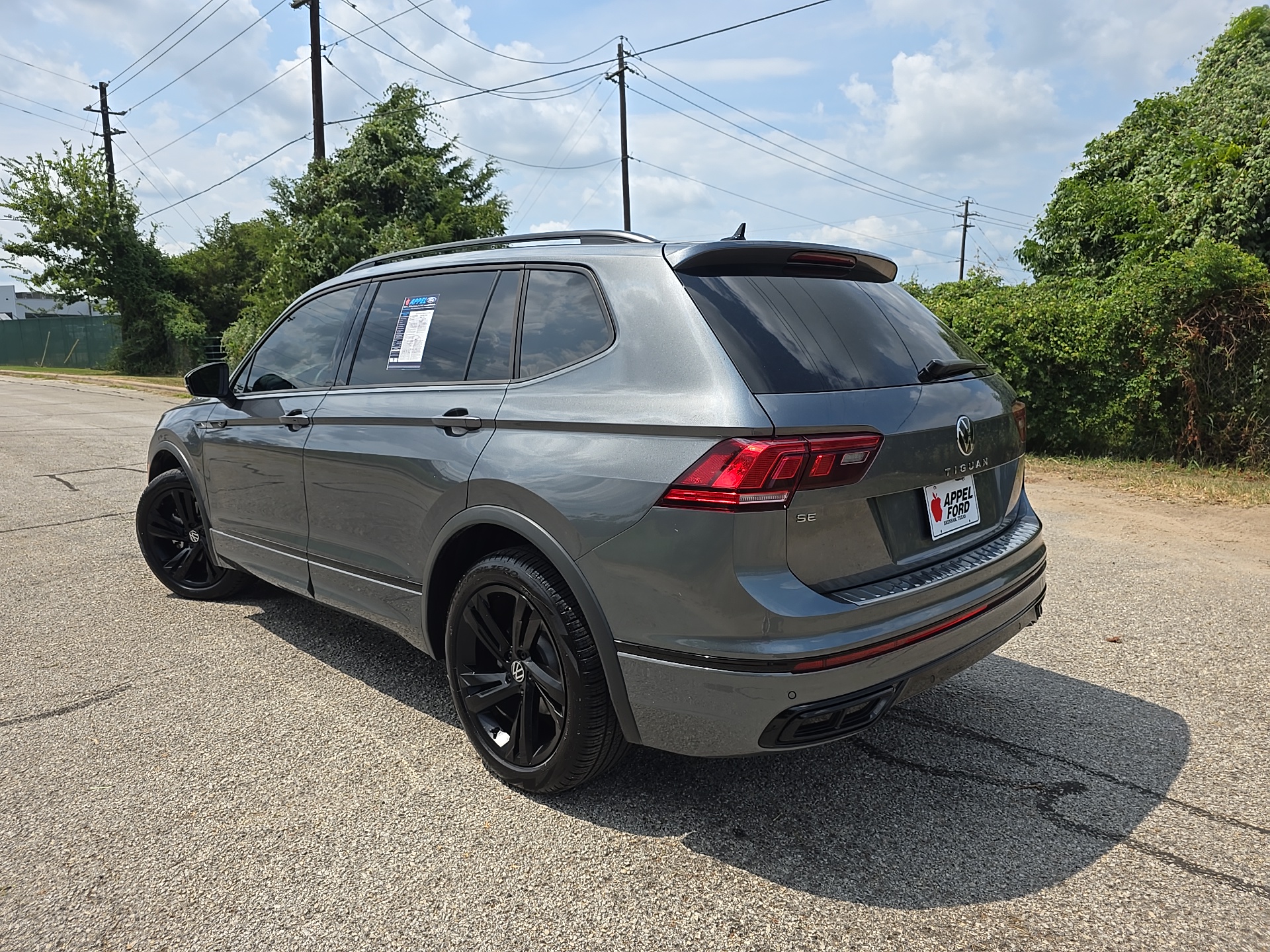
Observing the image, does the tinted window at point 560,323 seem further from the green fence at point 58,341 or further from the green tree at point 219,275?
the green fence at point 58,341

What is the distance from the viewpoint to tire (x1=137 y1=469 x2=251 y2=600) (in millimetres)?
5188

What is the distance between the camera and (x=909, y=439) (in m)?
2.69

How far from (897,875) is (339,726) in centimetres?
216

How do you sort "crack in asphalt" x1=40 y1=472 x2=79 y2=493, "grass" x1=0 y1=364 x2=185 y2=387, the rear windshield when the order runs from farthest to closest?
"grass" x1=0 y1=364 x2=185 y2=387, "crack in asphalt" x1=40 y1=472 x2=79 y2=493, the rear windshield

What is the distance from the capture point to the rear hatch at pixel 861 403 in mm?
2520

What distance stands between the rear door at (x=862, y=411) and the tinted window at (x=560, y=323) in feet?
1.19

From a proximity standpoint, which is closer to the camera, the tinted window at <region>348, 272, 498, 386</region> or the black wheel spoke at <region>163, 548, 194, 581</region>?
A: the tinted window at <region>348, 272, 498, 386</region>

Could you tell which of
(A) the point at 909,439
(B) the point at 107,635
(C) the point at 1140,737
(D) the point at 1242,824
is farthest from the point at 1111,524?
(B) the point at 107,635

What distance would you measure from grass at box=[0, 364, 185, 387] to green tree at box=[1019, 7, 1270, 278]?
1854 cm

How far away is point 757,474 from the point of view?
2.41 m

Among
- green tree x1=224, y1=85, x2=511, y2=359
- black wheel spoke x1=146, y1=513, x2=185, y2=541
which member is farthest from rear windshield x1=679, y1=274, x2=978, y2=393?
green tree x1=224, y1=85, x2=511, y2=359

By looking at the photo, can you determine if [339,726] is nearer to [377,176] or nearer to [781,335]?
[781,335]

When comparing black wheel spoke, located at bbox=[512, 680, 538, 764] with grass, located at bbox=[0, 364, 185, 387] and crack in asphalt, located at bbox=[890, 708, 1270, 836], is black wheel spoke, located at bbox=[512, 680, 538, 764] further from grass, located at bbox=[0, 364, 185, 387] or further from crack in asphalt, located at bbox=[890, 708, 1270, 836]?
grass, located at bbox=[0, 364, 185, 387]

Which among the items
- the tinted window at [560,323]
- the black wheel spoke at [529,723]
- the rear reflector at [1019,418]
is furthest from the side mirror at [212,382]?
the rear reflector at [1019,418]
